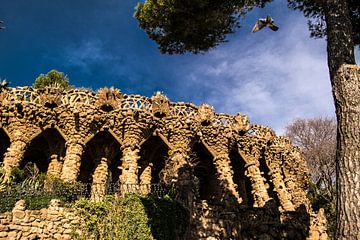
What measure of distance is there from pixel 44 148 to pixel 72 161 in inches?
→ 133

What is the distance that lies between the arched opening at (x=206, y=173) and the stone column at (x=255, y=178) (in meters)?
1.72

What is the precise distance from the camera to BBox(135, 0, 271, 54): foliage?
1022 cm

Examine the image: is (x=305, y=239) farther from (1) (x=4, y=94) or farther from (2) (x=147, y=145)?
(1) (x=4, y=94)

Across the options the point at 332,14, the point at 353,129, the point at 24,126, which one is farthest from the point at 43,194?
the point at 332,14

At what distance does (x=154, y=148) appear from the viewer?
1734 centimetres

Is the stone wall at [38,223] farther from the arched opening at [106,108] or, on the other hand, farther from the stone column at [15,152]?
the arched opening at [106,108]

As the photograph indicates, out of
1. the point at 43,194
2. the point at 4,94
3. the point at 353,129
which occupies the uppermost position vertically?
the point at 4,94

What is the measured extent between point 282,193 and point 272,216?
6902mm

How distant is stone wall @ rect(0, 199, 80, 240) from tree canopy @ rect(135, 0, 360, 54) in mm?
6335

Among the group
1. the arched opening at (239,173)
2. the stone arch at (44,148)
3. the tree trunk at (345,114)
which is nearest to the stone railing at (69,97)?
the stone arch at (44,148)

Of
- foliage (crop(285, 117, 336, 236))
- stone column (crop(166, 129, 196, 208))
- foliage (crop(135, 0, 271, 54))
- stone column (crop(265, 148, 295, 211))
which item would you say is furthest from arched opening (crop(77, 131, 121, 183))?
foliage (crop(285, 117, 336, 236))

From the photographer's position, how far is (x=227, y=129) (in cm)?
1739

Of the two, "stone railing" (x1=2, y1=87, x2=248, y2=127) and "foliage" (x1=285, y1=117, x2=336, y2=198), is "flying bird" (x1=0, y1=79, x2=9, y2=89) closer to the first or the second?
"stone railing" (x1=2, y1=87, x2=248, y2=127)

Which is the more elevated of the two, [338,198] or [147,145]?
[147,145]
